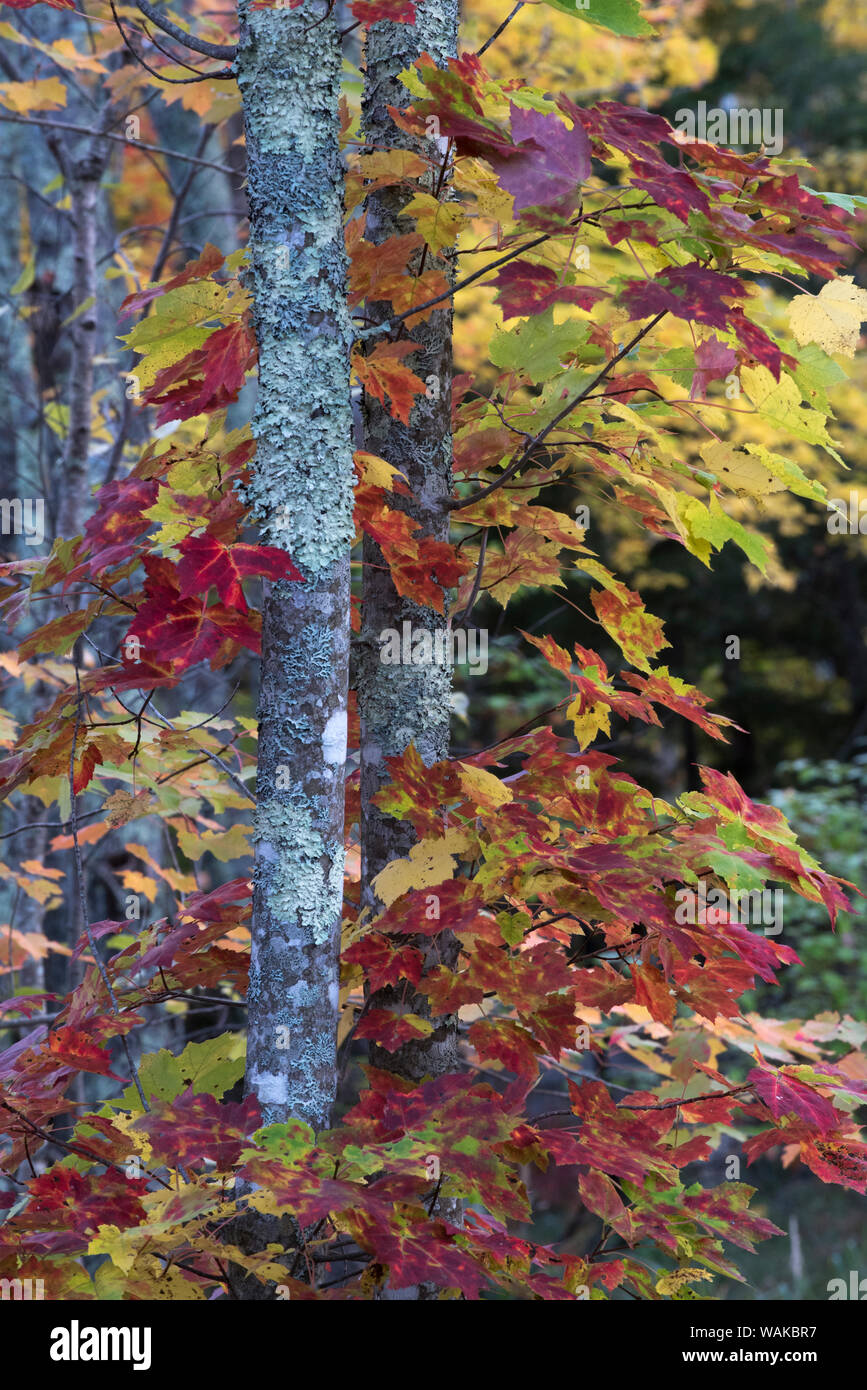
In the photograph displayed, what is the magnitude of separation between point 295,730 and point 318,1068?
0.50m

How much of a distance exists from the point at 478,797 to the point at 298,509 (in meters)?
0.52

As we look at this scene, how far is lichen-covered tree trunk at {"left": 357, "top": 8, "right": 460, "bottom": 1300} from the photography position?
182 cm

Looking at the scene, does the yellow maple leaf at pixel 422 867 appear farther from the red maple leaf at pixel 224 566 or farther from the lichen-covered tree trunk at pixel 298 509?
the red maple leaf at pixel 224 566

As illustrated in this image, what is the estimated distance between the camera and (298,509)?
5.16 feet

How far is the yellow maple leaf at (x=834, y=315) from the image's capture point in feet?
5.08

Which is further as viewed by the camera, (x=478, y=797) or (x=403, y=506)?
(x=403, y=506)

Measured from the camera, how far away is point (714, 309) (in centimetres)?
136

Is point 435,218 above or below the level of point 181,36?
below
